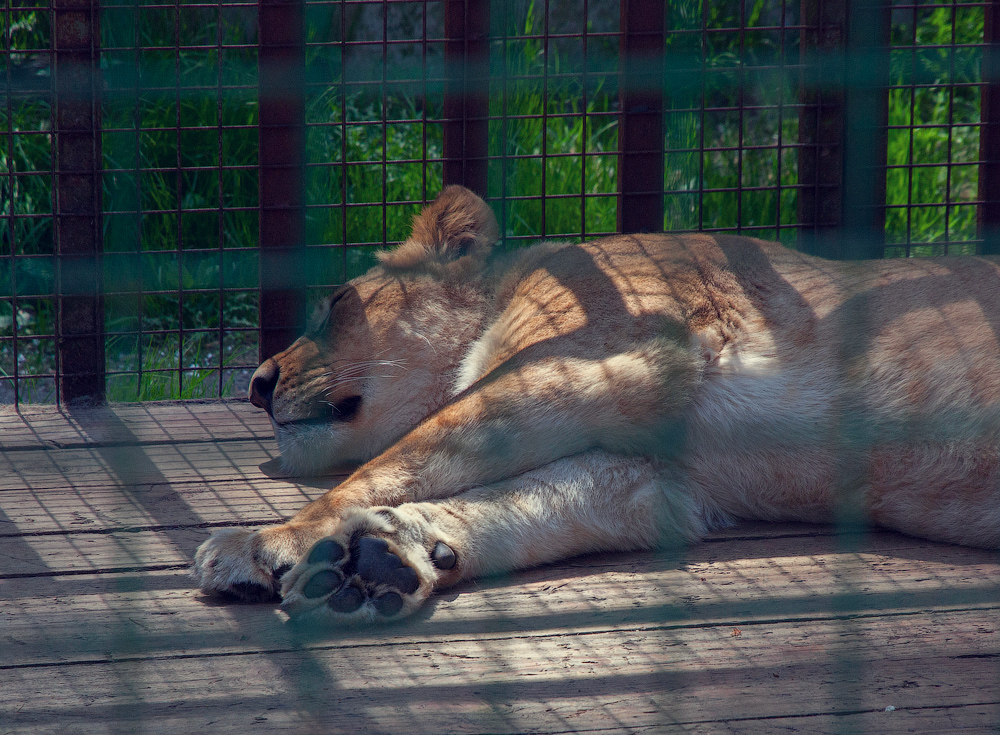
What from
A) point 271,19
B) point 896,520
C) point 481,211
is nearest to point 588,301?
point 481,211

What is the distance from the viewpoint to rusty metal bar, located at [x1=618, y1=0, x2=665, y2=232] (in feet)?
9.42

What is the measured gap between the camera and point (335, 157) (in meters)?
4.33

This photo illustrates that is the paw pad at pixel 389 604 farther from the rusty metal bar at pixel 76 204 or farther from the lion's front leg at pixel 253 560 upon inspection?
the rusty metal bar at pixel 76 204

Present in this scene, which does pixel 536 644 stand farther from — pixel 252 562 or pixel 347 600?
pixel 252 562

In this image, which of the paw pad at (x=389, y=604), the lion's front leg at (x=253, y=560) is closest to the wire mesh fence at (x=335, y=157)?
the lion's front leg at (x=253, y=560)

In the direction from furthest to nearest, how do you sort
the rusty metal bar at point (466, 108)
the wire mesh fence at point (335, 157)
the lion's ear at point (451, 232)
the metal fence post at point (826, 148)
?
the metal fence post at point (826, 148) → the rusty metal bar at point (466, 108) → the lion's ear at point (451, 232) → the wire mesh fence at point (335, 157)

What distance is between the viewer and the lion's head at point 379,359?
2.51m

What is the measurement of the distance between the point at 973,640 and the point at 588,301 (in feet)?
3.39

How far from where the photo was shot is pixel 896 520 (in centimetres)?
203

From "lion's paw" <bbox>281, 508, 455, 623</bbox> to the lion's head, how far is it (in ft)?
2.46

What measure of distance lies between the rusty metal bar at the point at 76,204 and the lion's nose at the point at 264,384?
0.52 meters

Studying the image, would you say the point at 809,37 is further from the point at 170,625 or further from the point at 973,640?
the point at 170,625

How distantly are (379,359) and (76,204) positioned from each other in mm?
1046

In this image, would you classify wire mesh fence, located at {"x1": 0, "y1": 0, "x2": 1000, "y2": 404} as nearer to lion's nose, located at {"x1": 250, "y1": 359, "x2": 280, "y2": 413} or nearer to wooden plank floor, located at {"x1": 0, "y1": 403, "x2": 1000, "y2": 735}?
lion's nose, located at {"x1": 250, "y1": 359, "x2": 280, "y2": 413}
